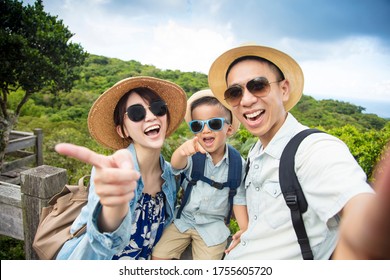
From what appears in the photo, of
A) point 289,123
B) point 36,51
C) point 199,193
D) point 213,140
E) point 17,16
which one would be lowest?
point 199,193

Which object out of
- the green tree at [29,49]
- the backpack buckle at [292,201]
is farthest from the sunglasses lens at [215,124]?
the green tree at [29,49]

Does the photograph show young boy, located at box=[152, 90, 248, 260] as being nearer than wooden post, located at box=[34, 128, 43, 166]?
Yes

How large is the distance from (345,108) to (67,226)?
50.5 ft

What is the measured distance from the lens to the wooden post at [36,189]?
70.2 inches

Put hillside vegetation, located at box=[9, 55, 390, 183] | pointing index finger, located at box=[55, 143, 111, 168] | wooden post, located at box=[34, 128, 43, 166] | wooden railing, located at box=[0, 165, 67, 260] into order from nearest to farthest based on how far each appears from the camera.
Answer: pointing index finger, located at box=[55, 143, 111, 168]
wooden railing, located at box=[0, 165, 67, 260]
hillside vegetation, located at box=[9, 55, 390, 183]
wooden post, located at box=[34, 128, 43, 166]

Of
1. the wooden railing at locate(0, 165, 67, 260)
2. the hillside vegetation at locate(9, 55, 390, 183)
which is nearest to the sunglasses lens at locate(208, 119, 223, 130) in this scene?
the wooden railing at locate(0, 165, 67, 260)

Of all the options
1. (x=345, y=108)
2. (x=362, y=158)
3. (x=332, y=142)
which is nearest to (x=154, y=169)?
(x=332, y=142)

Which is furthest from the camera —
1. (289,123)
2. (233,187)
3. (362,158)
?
(362,158)

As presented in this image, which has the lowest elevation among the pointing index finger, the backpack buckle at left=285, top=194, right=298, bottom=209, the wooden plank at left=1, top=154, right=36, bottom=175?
the wooden plank at left=1, top=154, right=36, bottom=175

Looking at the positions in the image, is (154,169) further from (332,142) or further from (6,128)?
(6,128)

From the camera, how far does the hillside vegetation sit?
482 centimetres

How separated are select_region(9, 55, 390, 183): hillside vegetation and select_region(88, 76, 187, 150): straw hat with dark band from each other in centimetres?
145

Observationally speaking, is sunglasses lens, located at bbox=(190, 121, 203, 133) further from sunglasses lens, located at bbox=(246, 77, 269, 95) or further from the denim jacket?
sunglasses lens, located at bbox=(246, 77, 269, 95)

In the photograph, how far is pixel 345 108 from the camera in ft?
46.2
